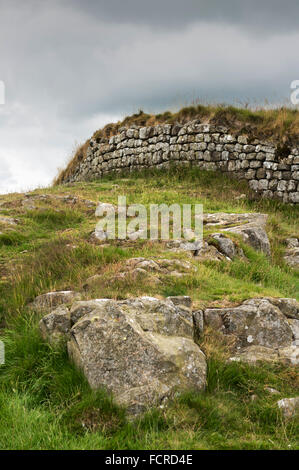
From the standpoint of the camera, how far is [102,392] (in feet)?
13.5

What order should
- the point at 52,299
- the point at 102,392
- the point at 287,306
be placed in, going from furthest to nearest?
the point at 287,306, the point at 52,299, the point at 102,392

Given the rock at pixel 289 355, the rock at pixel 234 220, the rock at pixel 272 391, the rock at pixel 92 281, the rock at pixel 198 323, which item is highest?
the rock at pixel 234 220

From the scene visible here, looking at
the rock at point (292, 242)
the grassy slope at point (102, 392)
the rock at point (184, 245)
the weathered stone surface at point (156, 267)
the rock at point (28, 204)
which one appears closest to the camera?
the grassy slope at point (102, 392)

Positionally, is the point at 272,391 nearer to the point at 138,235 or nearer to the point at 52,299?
the point at 52,299

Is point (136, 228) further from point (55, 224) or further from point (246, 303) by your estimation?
point (246, 303)

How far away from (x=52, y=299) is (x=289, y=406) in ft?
10.6

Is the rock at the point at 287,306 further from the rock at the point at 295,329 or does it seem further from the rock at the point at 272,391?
the rock at the point at 272,391

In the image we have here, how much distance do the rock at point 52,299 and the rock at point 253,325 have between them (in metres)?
1.81

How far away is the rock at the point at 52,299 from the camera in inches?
223

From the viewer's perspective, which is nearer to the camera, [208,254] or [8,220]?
[208,254]

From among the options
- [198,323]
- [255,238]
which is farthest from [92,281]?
[255,238]

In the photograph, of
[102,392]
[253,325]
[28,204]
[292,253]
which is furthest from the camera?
[28,204]

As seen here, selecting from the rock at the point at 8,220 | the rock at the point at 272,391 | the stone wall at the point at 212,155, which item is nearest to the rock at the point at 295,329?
the rock at the point at 272,391
